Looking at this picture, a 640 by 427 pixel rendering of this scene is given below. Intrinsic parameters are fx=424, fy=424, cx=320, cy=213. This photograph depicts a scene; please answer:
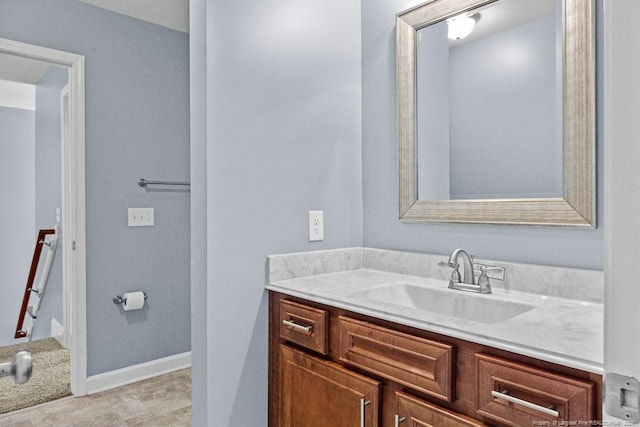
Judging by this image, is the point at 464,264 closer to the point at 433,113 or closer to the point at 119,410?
the point at 433,113

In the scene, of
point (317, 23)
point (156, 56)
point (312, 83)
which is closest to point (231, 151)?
point (312, 83)

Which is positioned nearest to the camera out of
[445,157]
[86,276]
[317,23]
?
[445,157]

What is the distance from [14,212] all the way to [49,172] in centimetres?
114

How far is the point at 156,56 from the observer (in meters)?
2.85

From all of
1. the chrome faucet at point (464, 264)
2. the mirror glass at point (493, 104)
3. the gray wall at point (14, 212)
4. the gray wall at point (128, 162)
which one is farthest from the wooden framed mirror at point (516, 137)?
the gray wall at point (14, 212)

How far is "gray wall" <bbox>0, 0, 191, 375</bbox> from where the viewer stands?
2.54 m

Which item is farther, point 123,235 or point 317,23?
point 123,235

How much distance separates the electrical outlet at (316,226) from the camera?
172 centimetres

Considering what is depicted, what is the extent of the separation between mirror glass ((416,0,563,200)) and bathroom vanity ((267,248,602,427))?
31cm

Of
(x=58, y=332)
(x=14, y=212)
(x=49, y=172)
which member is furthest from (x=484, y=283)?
(x=14, y=212)

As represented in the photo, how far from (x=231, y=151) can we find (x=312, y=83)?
1.58ft

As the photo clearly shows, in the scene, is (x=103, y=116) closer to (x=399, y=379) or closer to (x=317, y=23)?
(x=317, y=23)

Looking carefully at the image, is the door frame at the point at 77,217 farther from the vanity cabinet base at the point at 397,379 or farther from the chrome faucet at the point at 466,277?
the chrome faucet at the point at 466,277

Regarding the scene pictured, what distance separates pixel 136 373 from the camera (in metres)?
2.73
